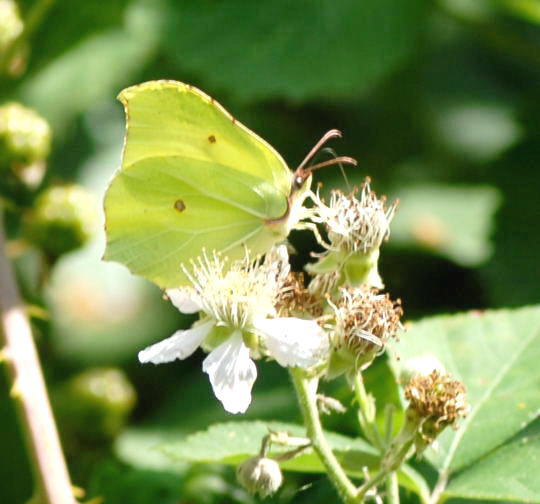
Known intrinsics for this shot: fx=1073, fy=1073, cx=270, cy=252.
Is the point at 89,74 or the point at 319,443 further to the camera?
the point at 89,74

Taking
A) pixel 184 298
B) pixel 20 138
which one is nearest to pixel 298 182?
pixel 184 298

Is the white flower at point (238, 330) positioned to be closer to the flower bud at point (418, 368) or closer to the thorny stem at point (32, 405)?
the flower bud at point (418, 368)

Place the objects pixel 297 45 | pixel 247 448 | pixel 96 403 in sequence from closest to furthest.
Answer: pixel 247 448, pixel 96 403, pixel 297 45

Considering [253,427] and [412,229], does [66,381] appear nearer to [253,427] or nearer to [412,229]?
[412,229]

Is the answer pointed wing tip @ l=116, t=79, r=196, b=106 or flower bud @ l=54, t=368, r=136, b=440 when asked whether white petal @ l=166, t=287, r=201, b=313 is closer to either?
pointed wing tip @ l=116, t=79, r=196, b=106

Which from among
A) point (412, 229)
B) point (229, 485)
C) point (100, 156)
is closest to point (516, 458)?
point (229, 485)

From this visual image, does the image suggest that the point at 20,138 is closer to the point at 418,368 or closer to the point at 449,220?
the point at 418,368

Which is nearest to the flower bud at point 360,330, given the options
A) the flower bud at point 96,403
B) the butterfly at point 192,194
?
the butterfly at point 192,194

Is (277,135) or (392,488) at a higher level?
(392,488)
